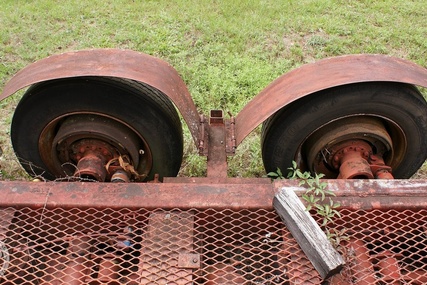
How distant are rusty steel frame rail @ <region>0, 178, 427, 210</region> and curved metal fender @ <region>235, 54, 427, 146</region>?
442 mm

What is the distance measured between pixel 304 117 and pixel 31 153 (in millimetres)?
1461

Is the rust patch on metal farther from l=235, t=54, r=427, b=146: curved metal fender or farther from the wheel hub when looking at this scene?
the wheel hub

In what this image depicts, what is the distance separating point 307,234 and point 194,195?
51 centimetres

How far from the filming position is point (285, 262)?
6.57ft

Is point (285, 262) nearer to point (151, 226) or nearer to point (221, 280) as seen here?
point (221, 280)

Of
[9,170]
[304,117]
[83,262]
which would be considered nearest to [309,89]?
[304,117]

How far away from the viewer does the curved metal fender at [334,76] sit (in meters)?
2.21

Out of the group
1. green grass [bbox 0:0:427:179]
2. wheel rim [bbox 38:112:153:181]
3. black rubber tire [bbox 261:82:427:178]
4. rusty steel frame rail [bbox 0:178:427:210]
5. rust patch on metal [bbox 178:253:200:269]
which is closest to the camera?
rust patch on metal [bbox 178:253:200:269]

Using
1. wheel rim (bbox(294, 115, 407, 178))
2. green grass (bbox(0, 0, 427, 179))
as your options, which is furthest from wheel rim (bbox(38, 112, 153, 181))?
green grass (bbox(0, 0, 427, 179))

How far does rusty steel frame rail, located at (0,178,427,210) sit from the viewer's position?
1997mm

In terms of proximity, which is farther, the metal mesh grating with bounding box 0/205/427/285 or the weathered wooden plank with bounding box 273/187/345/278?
the metal mesh grating with bounding box 0/205/427/285

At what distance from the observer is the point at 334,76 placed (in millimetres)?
2242

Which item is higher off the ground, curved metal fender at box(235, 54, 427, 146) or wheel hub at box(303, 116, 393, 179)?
curved metal fender at box(235, 54, 427, 146)

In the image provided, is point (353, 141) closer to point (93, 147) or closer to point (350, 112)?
point (350, 112)
